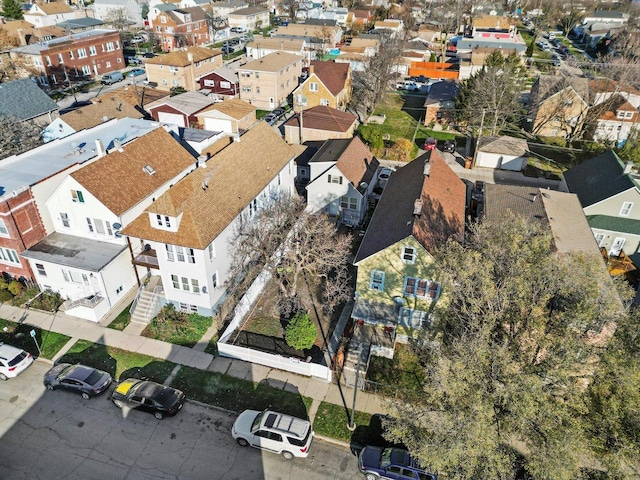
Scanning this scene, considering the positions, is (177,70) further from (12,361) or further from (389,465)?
(389,465)

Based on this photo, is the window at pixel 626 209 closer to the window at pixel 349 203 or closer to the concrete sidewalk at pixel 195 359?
the window at pixel 349 203

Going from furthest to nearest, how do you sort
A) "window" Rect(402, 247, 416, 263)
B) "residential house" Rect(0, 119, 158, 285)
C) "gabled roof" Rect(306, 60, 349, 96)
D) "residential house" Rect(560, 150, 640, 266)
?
"gabled roof" Rect(306, 60, 349, 96), "residential house" Rect(560, 150, 640, 266), "residential house" Rect(0, 119, 158, 285), "window" Rect(402, 247, 416, 263)

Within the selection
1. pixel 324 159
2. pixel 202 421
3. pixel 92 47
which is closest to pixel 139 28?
pixel 92 47

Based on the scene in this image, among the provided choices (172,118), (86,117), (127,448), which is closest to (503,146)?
→ (172,118)

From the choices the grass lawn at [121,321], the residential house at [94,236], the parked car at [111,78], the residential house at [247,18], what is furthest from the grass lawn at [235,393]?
the residential house at [247,18]

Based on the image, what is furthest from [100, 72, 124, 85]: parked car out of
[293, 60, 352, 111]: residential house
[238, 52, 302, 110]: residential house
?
[293, 60, 352, 111]: residential house

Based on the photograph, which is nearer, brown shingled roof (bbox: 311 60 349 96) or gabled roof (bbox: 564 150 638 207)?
gabled roof (bbox: 564 150 638 207)

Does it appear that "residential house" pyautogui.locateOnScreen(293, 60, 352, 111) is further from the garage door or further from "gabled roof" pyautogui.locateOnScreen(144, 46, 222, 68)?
"gabled roof" pyautogui.locateOnScreen(144, 46, 222, 68)
